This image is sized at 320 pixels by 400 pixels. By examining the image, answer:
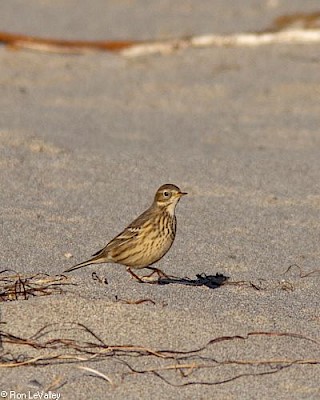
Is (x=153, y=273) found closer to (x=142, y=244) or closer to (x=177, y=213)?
(x=142, y=244)

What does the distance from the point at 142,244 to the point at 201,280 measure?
383 millimetres

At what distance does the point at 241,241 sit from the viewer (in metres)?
7.57

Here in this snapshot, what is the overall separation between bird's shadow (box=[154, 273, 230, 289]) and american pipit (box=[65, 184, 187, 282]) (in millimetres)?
95

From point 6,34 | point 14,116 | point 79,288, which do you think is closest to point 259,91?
point 14,116

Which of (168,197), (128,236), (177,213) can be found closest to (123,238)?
(128,236)

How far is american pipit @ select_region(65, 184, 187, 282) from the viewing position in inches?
249

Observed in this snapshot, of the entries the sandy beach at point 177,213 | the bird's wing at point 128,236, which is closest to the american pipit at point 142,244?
the bird's wing at point 128,236

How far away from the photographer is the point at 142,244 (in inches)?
250

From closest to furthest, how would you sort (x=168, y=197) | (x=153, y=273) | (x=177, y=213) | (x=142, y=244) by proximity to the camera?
(x=142, y=244) → (x=153, y=273) → (x=168, y=197) → (x=177, y=213)

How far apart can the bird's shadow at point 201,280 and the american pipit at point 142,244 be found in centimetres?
9

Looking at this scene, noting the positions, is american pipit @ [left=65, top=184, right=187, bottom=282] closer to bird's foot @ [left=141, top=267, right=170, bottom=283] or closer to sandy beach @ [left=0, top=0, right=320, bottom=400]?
bird's foot @ [left=141, top=267, right=170, bottom=283]

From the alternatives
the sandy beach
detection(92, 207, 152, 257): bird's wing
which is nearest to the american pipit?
detection(92, 207, 152, 257): bird's wing

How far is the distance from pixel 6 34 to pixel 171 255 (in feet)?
29.8

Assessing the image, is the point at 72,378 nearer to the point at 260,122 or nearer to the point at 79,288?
the point at 79,288
